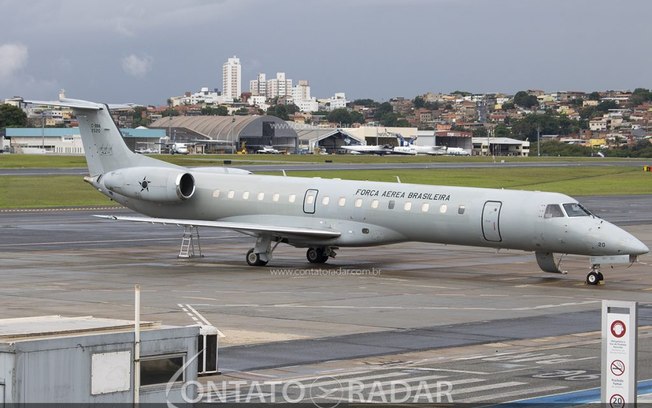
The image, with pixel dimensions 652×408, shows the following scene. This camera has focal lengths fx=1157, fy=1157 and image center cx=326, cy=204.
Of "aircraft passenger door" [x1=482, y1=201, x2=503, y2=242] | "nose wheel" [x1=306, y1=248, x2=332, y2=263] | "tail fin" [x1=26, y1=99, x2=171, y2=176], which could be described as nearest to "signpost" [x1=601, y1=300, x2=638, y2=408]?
"aircraft passenger door" [x1=482, y1=201, x2=503, y2=242]

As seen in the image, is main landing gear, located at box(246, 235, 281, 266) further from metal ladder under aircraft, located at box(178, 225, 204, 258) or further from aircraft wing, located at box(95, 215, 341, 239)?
metal ladder under aircraft, located at box(178, 225, 204, 258)

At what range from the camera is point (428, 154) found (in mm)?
190750

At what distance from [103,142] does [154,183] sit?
3882mm

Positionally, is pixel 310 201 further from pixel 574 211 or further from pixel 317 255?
pixel 574 211

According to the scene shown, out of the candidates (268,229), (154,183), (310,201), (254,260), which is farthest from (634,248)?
(154,183)

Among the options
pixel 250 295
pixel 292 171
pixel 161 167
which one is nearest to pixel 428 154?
pixel 292 171

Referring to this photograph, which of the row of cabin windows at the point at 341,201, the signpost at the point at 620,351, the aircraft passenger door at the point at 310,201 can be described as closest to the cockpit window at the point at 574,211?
the row of cabin windows at the point at 341,201

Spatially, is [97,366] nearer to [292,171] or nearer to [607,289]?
[607,289]

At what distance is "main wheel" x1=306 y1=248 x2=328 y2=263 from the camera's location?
3844 centimetres

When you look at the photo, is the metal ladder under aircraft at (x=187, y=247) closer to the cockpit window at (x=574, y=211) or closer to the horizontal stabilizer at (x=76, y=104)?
the horizontal stabilizer at (x=76, y=104)

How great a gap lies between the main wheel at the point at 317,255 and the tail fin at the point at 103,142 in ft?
23.7

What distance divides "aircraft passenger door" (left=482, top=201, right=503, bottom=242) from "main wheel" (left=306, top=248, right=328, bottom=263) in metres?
6.74

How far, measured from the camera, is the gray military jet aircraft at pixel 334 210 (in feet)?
107

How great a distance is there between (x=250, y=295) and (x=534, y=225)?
28.2 ft
